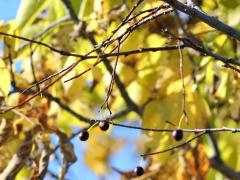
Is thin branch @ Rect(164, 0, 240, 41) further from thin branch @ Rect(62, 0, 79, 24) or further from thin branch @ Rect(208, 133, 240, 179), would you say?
thin branch @ Rect(208, 133, 240, 179)

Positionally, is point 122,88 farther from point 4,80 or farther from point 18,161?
point 4,80

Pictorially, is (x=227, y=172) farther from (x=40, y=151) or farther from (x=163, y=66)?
(x=40, y=151)

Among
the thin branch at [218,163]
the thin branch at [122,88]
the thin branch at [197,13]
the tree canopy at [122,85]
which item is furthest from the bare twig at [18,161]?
the thin branch at [197,13]

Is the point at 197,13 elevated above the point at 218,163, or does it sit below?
below

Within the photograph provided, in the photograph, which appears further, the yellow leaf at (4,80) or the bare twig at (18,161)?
the bare twig at (18,161)

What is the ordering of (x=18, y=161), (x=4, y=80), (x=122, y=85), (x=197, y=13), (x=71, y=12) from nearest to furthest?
(x=197, y=13)
(x=4, y=80)
(x=18, y=161)
(x=71, y=12)
(x=122, y=85)

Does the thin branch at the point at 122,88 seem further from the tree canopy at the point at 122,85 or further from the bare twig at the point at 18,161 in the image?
the bare twig at the point at 18,161

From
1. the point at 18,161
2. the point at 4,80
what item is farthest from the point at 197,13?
the point at 18,161

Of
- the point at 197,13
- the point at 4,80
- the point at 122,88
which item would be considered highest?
the point at 122,88

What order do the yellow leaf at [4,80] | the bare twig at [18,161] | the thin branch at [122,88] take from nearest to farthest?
the yellow leaf at [4,80] → the bare twig at [18,161] → the thin branch at [122,88]

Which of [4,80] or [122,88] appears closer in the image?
[4,80]

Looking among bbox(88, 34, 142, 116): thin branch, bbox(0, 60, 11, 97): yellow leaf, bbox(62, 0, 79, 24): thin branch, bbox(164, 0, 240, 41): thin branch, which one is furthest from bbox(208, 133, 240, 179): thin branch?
bbox(164, 0, 240, 41): thin branch
